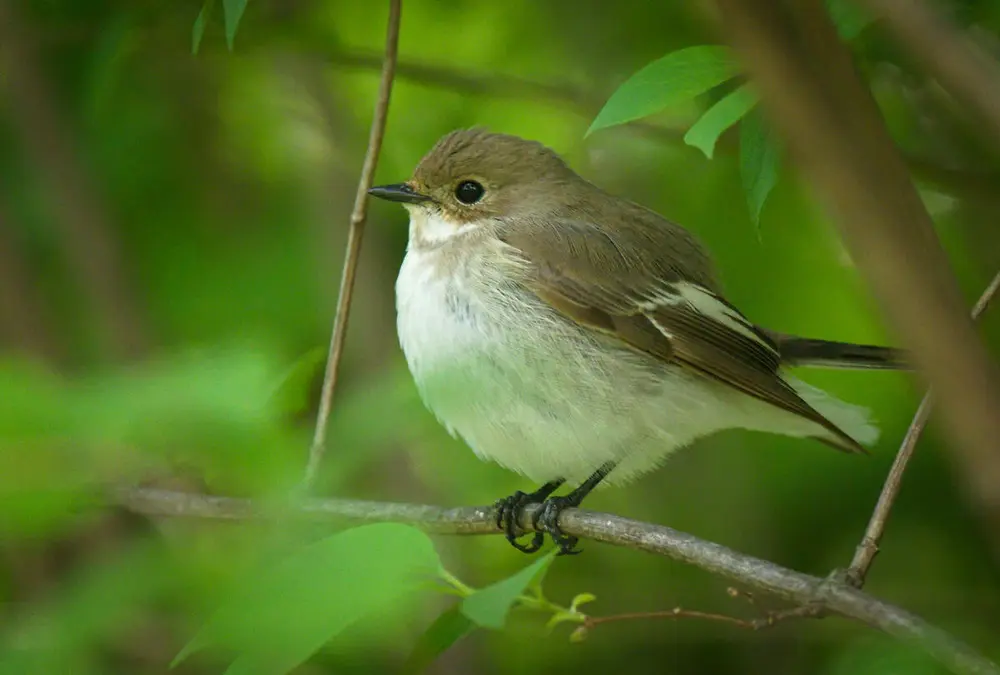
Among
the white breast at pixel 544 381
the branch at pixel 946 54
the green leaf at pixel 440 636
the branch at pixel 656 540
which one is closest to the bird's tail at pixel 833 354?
the white breast at pixel 544 381

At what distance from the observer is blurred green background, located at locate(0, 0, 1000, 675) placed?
134 inches

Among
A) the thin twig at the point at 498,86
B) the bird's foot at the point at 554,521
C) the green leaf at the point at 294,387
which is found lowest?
the green leaf at the point at 294,387

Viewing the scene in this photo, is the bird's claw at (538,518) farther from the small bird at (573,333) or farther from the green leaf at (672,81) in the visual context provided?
the green leaf at (672,81)

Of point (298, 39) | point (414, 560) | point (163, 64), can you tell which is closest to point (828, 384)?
point (298, 39)

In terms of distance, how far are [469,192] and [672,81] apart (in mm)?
1381

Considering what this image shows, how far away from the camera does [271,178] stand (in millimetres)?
4395

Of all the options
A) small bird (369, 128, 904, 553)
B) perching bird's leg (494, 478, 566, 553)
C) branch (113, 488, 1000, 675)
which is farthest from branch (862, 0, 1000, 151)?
perching bird's leg (494, 478, 566, 553)

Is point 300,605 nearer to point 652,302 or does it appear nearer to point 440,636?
point 440,636

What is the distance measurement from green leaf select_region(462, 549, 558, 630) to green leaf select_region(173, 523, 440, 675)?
9 centimetres

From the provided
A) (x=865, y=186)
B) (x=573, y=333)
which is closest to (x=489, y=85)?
(x=573, y=333)

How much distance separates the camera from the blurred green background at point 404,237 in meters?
3.40

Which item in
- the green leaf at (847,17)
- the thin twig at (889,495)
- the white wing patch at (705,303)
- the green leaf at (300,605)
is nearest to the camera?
the green leaf at (300,605)

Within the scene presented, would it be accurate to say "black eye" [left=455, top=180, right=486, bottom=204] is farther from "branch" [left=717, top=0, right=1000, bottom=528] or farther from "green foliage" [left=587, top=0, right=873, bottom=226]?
"branch" [left=717, top=0, right=1000, bottom=528]

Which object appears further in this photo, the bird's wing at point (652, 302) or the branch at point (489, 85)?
the branch at point (489, 85)
